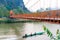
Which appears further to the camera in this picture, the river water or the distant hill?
the distant hill

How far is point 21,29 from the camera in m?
3.41

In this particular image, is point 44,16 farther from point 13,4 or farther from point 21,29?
point 13,4

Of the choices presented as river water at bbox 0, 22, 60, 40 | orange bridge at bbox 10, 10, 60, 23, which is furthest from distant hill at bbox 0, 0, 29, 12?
river water at bbox 0, 22, 60, 40

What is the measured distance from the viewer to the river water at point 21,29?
3318 mm

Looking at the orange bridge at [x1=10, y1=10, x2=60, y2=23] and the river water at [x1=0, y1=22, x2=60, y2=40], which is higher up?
the orange bridge at [x1=10, y1=10, x2=60, y2=23]

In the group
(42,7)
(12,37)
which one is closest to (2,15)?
(12,37)

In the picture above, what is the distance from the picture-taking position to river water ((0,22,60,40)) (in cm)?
332

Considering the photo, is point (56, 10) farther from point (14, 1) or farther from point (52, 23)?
point (14, 1)

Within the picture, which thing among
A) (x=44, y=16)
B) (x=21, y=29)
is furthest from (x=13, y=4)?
(x=44, y=16)

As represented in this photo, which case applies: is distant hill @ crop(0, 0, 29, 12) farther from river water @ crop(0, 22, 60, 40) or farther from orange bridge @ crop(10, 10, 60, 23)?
river water @ crop(0, 22, 60, 40)

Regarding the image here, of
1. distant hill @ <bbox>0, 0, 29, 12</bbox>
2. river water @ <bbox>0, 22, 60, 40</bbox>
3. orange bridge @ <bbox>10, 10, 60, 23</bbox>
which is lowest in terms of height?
river water @ <bbox>0, 22, 60, 40</bbox>

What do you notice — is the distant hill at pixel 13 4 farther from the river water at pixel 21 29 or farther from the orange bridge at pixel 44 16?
the river water at pixel 21 29

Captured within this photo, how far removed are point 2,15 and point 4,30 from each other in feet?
1.22

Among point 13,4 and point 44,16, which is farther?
point 13,4
